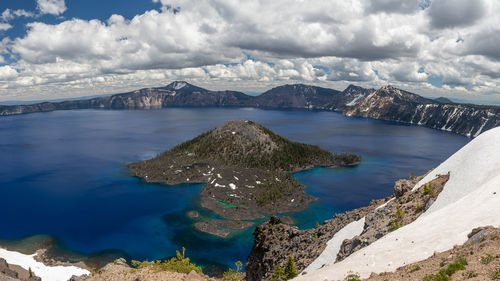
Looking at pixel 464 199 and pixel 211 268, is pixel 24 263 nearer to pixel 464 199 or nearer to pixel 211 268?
pixel 211 268

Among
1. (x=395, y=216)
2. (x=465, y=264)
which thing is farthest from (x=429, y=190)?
(x=465, y=264)

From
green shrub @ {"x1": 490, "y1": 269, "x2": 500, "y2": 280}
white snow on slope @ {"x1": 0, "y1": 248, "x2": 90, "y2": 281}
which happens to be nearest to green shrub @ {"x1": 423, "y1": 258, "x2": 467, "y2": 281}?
green shrub @ {"x1": 490, "y1": 269, "x2": 500, "y2": 280}

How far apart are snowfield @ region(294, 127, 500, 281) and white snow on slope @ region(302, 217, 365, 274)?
13.3 m

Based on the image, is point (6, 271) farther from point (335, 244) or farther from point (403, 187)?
point (403, 187)

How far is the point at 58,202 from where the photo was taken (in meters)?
170

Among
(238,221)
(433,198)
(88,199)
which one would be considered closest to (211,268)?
(238,221)

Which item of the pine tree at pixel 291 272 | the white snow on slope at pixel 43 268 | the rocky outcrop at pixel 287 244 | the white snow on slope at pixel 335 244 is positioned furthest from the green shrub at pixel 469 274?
the white snow on slope at pixel 43 268

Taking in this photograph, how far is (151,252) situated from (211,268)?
29.8 m

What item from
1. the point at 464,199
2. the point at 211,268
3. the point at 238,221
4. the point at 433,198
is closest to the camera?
the point at 464,199

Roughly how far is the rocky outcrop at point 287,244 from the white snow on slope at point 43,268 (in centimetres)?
7062

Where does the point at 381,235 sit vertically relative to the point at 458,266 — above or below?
below

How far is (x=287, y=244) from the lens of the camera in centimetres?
6819

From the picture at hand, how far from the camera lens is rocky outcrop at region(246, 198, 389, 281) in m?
60.8

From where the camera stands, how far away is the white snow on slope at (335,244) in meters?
50.7
